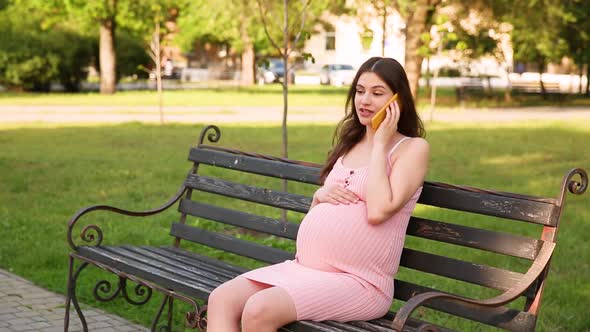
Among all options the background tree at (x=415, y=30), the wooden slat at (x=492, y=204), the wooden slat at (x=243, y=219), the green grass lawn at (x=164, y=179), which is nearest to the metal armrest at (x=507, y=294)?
the wooden slat at (x=492, y=204)

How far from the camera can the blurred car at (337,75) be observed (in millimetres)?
57688

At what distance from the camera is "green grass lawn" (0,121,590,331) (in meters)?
6.52

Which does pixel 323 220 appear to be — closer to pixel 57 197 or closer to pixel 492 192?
pixel 492 192

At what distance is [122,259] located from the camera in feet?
15.4

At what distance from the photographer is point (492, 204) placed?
3.74m

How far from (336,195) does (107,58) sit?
35.0 meters

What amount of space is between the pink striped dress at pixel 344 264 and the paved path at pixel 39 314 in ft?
5.87

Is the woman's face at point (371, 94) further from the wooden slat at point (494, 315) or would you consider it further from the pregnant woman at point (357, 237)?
the wooden slat at point (494, 315)

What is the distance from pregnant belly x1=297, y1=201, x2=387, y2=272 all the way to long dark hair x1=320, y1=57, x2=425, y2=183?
0.37 m

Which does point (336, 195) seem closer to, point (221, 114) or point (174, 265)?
point (174, 265)

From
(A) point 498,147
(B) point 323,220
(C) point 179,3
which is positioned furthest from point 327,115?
(B) point 323,220

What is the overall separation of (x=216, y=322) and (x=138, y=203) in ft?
20.0

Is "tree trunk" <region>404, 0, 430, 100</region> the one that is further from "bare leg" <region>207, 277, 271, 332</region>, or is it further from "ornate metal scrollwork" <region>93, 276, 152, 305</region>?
"bare leg" <region>207, 277, 271, 332</region>

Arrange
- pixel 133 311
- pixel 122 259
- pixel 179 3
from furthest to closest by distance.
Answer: pixel 179 3 < pixel 133 311 < pixel 122 259
